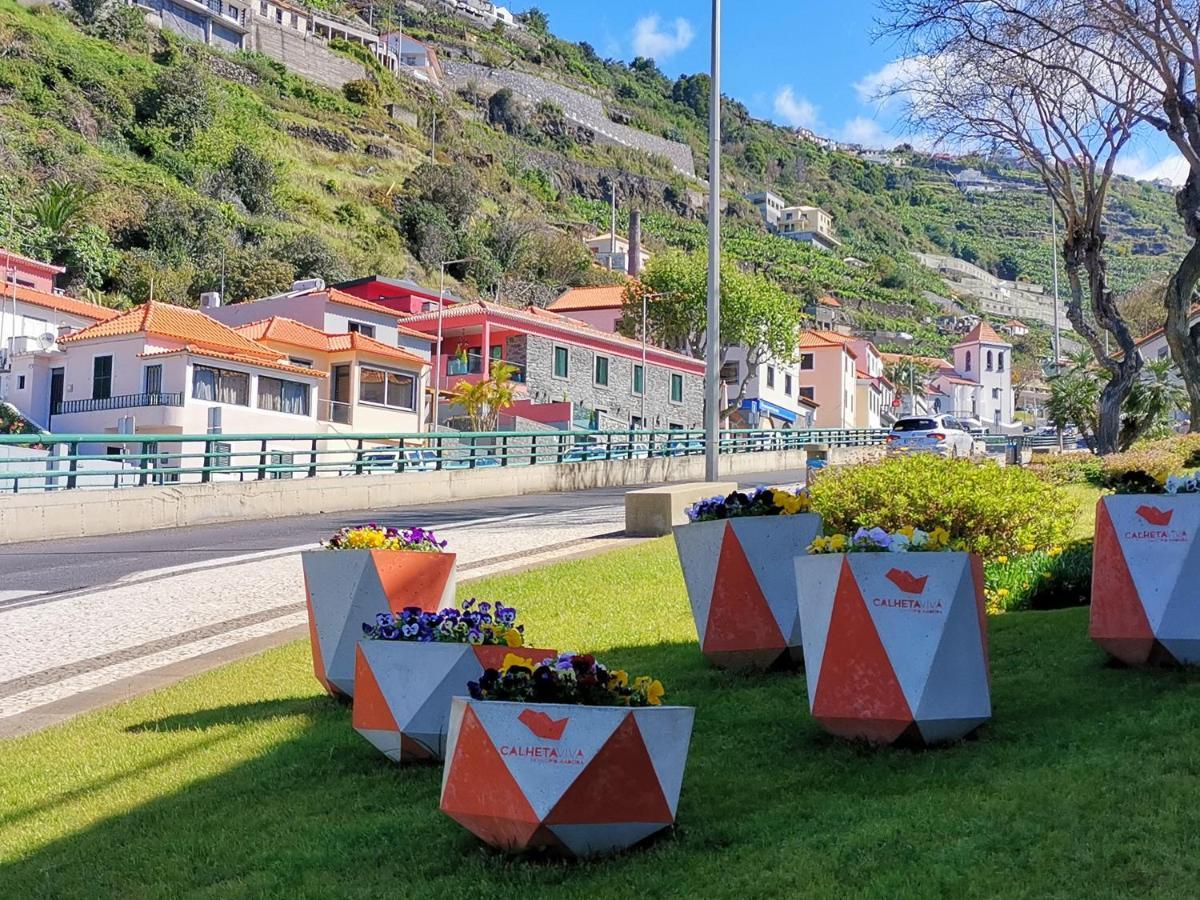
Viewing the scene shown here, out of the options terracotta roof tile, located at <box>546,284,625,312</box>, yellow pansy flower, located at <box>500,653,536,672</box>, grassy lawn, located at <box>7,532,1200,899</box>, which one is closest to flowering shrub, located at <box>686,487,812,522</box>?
grassy lawn, located at <box>7,532,1200,899</box>

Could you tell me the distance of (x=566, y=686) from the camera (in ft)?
17.1

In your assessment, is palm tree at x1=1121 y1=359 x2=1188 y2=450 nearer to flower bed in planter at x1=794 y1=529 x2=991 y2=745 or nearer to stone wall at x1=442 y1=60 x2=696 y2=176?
flower bed in planter at x1=794 y1=529 x2=991 y2=745

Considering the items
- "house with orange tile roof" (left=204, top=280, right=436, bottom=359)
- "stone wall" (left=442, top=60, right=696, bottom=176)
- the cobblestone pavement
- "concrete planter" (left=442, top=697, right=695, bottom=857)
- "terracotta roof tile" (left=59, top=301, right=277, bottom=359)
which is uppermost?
"stone wall" (left=442, top=60, right=696, bottom=176)

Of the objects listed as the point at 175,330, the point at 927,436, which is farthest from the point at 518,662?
the point at 175,330

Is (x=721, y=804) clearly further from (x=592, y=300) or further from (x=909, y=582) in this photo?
(x=592, y=300)

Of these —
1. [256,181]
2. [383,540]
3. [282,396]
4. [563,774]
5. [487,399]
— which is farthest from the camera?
[256,181]

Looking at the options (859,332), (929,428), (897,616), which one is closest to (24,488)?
(897,616)

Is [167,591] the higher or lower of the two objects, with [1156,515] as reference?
lower

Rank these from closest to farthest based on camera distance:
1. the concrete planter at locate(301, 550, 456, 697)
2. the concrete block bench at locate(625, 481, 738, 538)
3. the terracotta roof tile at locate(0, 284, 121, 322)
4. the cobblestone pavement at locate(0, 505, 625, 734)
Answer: the concrete planter at locate(301, 550, 456, 697)
the cobblestone pavement at locate(0, 505, 625, 734)
the concrete block bench at locate(625, 481, 738, 538)
the terracotta roof tile at locate(0, 284, 121, 322)

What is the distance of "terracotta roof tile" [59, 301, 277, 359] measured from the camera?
1796 inches

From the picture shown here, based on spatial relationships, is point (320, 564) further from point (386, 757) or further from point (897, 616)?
point (897, 616)

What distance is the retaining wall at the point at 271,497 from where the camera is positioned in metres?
20.6

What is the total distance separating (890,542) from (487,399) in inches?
1801

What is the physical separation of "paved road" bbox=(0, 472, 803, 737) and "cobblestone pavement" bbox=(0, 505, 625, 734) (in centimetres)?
2
